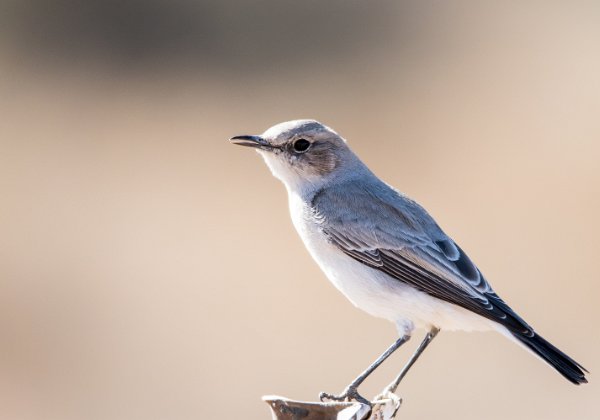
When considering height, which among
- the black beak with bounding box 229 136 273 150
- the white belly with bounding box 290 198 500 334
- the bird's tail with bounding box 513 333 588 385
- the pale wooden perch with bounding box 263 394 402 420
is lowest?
the pale wooden perch with bounding box 263 394 402 420

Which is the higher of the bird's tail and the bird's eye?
the bird's eye

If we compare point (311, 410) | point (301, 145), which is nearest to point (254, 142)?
point (301, 145)

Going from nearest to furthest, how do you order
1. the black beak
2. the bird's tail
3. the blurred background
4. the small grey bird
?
the bird's tail
the small grey bird
the black beak
the blurred background

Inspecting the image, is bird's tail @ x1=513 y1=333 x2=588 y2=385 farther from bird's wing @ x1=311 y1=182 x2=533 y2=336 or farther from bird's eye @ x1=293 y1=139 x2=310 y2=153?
bird's eye @ x1=293 y1=139 x2=310 y2=153

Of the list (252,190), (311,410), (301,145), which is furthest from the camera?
(252,190)

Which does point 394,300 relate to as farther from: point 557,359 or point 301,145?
point 301,145

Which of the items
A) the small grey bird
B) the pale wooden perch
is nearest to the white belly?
the small grey bird

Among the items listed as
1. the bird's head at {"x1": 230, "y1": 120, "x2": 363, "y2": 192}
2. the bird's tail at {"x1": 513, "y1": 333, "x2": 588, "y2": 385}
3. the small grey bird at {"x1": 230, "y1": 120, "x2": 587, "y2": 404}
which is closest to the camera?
the bird's tail at {"x1": 513, "y1": 333, "x2": 588, "y2": 385}

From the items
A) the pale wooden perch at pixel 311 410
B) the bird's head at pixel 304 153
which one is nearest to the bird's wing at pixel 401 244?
the bird's head at pixel 304 153
